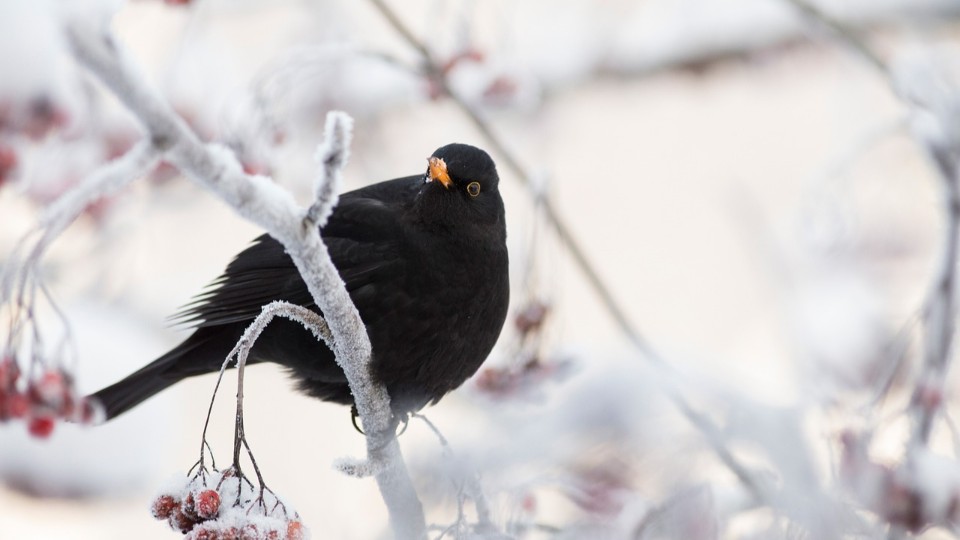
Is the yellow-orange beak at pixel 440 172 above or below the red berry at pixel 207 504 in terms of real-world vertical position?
above

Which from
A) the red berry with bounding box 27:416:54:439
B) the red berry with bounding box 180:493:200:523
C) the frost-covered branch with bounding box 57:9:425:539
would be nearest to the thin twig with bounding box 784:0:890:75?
the frost-covered branch with bounding box 57:9:425:539

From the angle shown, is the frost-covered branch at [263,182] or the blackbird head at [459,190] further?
the blackbird head at [459,190]

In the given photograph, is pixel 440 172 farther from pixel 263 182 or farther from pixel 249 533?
pixel 249 533

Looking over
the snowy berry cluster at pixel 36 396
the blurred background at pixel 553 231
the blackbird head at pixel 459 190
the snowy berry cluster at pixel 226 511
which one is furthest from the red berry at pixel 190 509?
the blackbird head at pixel 459 190

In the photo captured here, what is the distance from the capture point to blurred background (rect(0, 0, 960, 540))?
253 cm

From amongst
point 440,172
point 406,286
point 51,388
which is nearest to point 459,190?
point 440,172

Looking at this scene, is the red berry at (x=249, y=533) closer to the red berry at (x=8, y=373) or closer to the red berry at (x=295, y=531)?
the red berry at (x=295, y=531)

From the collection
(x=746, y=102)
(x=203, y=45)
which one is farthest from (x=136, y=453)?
(x=746, y=102)

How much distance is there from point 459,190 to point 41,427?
4.14 ft

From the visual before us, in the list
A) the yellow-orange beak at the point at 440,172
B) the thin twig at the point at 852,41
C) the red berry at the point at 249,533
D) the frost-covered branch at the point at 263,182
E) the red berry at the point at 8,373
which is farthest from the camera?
the thin twig at the point at 852,41

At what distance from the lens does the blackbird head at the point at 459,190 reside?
297 cm

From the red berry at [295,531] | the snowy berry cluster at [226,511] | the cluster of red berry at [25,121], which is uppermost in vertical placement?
the cluster of red berry at [25,121]

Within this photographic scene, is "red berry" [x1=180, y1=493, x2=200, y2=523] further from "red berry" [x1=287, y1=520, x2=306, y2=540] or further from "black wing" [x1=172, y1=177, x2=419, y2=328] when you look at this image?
"black wing" [x1=172, y1=177, x2=419, y2=328]

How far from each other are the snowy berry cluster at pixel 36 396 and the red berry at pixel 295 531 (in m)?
0.90
